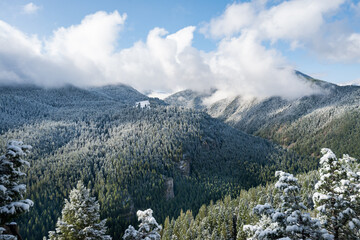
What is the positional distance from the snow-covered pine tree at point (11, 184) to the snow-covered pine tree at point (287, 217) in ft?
48.0

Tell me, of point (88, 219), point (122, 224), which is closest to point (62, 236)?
point (88, 219)

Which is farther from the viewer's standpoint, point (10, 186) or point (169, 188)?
point (169, 188)

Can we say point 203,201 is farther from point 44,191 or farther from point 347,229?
point 347,229

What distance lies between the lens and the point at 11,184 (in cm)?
1309

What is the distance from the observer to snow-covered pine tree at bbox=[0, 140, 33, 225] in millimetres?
12340

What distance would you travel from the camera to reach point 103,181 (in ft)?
520

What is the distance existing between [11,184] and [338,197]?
2383cm

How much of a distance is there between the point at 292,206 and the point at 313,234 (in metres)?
2.43

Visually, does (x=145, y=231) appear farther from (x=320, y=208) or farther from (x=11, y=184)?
(x=320, y=208)

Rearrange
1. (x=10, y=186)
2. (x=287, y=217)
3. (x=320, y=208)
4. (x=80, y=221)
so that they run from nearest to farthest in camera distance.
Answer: (x=10, y=186), (x=287, y=217), (x=320, y=208), (x=80, y=221)

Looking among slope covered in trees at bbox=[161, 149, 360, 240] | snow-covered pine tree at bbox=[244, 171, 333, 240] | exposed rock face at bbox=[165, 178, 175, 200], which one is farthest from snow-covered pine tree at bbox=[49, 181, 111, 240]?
exposed rock face at bbox=[165, 178, 175, 200]

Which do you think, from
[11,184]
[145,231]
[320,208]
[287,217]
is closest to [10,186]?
[11,184]

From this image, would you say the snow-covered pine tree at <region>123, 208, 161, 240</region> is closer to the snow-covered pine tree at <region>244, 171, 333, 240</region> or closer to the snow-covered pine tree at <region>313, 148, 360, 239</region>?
the snow-covered pine tree at <region>244, 171, 333, 240</region>

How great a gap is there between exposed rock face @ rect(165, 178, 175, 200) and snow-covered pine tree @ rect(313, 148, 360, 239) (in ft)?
520
